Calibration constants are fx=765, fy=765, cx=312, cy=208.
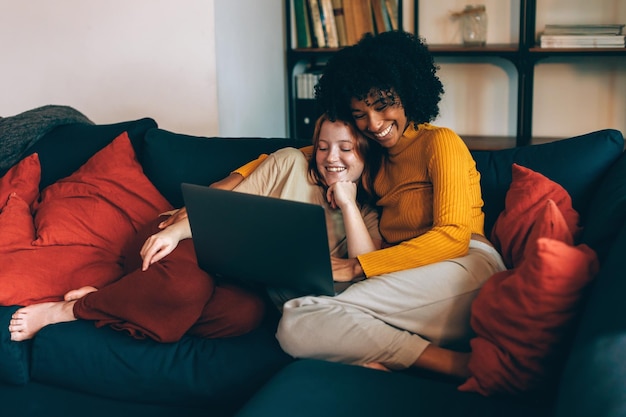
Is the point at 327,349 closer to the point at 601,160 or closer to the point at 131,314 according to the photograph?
the point at 131,314

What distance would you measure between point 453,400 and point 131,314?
0.84 metres

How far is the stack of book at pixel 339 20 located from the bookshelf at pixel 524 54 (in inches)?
6.8

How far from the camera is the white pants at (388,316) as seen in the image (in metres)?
1.66

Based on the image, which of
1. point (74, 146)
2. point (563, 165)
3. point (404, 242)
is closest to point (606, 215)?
point (563, 165)

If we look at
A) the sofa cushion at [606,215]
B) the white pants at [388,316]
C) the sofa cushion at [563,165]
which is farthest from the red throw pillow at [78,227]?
the sofa cushion at [606,215]

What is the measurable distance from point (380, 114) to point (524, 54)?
5.68 feet

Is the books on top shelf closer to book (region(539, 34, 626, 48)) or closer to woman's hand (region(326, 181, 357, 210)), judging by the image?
book (region(539, 34, 626, 48))

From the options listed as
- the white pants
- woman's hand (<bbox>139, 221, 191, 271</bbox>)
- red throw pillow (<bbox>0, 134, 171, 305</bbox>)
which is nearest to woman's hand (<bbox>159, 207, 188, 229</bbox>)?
woman's hand (<bbox>139, 221, 191, 271</bbox>)

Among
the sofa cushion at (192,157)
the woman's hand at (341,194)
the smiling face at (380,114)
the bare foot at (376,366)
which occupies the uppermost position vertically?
the smiling face at (380,114)

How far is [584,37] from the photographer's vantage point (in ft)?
11.2

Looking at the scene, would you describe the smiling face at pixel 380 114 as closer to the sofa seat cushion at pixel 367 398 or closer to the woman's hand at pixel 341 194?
the woman's hand at pixel 341 194

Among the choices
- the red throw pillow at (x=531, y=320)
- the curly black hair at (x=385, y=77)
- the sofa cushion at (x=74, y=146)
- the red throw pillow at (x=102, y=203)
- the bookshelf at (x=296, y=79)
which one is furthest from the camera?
the bookshelf at (x=296, y=79)

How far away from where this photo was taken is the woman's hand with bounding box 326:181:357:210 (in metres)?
2.00

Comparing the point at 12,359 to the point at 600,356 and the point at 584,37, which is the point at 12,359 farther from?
the point at 584,37
